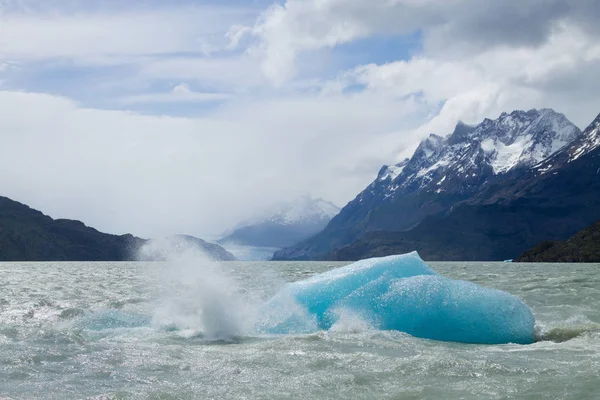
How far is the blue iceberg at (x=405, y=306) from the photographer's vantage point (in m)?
24.0

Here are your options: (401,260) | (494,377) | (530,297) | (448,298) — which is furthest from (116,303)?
(494,377)

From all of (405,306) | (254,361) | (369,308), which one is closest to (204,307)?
(369,308)

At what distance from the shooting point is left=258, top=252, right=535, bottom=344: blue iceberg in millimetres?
23984

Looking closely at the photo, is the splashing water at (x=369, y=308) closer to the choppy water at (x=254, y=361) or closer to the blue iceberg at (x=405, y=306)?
the blue iceberg at (x=405, y=306)

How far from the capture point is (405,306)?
25.1m

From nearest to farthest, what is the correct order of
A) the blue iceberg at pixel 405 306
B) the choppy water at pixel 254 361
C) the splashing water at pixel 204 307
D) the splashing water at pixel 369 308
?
1. the choppy water at pixel 254 361
2. the blue iceberg at pixel 405 306
3. the splashing water at pixel 369 308
4. the splashing water at pixel 204 307

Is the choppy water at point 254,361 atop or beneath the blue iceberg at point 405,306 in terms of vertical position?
beneath

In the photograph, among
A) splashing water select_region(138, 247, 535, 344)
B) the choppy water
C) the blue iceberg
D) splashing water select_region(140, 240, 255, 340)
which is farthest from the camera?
splashing water select_region(140, 240, 255, 340)

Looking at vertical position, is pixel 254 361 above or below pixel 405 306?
below

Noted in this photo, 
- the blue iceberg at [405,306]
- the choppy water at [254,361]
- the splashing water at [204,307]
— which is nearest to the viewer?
the choppy water at [254,361]

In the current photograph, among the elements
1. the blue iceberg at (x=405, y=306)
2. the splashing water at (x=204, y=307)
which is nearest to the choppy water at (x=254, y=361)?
the splashing water at (x=204, y=307)

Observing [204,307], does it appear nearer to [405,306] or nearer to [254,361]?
[254,361]

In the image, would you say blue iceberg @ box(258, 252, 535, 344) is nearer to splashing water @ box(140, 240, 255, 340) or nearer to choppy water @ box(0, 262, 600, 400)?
choppy water @ box(0, 262, 600, 400)

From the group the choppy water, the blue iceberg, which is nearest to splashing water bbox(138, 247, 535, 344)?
the blue iceberg
